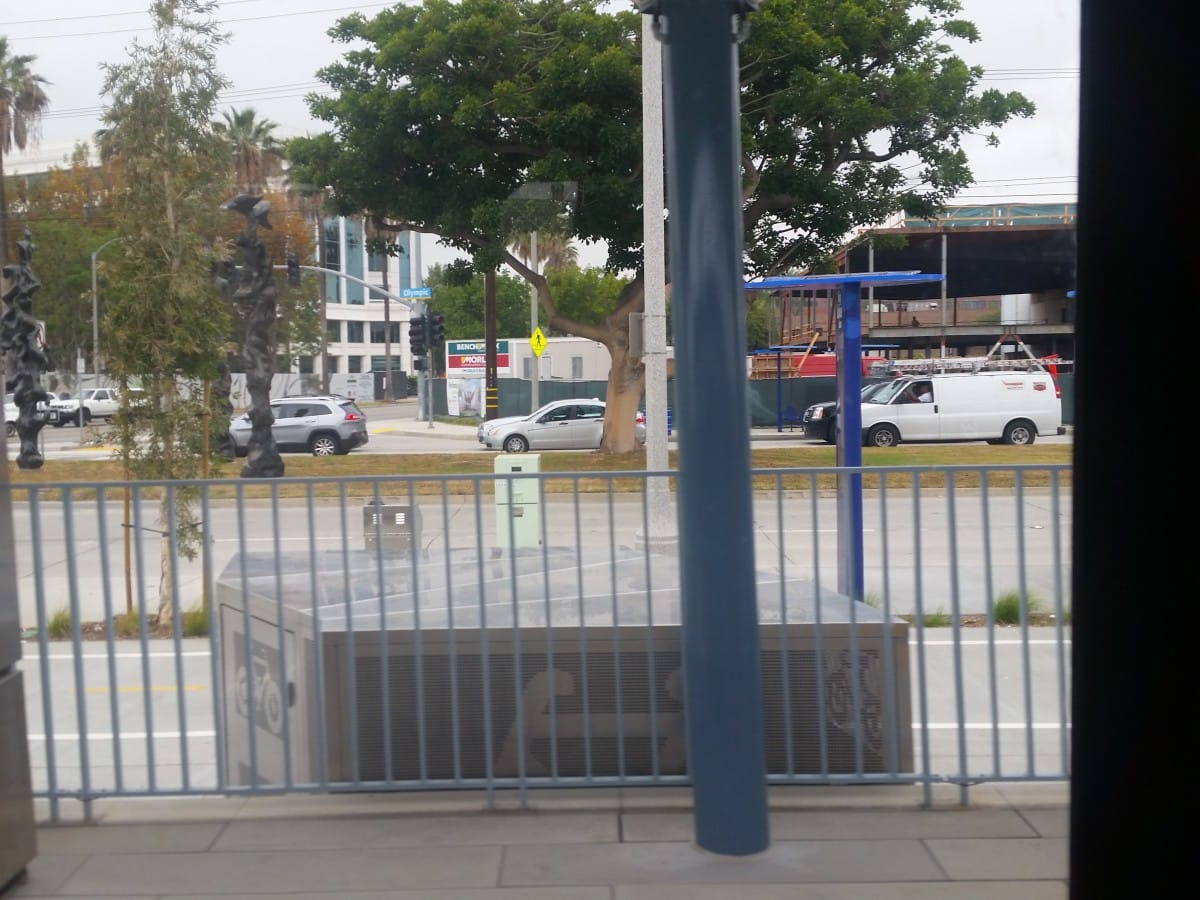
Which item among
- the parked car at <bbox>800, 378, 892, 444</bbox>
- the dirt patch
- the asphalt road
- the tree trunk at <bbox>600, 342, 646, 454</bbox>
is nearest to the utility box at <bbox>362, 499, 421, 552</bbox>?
the dirt patch

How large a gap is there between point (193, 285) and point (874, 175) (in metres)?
14.4

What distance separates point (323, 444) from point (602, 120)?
13.6 m

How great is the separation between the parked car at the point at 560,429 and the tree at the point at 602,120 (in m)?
7.21

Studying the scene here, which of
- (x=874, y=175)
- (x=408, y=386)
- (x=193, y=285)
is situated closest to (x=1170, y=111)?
(x=193, y=285)

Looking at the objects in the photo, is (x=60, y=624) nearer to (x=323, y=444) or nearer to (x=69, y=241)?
(x=69, y=241)

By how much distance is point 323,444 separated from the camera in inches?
1209

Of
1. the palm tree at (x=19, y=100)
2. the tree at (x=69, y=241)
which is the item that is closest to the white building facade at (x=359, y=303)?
the tree at (x=69, y=241)

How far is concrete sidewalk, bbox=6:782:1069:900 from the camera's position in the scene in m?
4.11

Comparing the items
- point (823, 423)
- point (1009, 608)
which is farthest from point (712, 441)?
point (823, 423)

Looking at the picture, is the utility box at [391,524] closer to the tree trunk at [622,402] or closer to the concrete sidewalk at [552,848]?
the concrete sidewalk at [552,848]

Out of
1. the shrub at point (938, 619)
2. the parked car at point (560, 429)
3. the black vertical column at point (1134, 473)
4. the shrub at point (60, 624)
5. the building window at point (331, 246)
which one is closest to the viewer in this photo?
the black vertical column at point (1134, 473)

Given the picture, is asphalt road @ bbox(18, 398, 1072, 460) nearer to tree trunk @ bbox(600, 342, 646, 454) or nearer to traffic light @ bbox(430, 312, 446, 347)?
tree trunk @ bbox(600, 342, 646, 454)

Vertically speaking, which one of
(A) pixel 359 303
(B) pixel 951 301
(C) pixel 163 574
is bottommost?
(C) pixel 163 574

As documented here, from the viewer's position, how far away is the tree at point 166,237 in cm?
991
